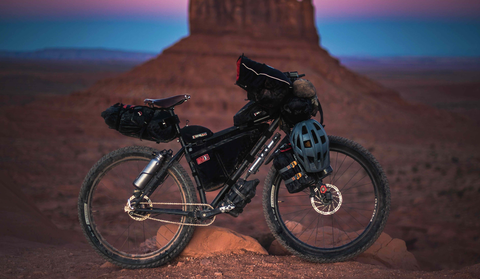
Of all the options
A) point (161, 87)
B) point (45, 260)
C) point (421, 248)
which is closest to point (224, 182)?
point (45, 260)

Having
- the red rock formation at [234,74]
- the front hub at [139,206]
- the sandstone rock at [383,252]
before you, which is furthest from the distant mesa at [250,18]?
the front hub at [139,206]

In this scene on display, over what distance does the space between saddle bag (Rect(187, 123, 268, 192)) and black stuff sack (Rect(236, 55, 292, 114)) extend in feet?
1.02

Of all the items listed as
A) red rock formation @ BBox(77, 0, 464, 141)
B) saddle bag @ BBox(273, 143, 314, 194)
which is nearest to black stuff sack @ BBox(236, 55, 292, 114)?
saddle bag @ BBox(273, 143, 314, 194)

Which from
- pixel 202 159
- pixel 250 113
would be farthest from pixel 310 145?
pixel 202 159

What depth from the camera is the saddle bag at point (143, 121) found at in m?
3.41

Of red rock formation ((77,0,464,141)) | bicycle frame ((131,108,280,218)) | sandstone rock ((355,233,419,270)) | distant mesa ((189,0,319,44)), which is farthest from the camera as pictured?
distant mesa ((189,0,319,44))

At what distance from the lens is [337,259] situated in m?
3.44

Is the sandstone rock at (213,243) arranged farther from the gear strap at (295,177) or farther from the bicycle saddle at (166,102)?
the bicycle saddle at (166,102)

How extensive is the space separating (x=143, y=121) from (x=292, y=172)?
4.79ft

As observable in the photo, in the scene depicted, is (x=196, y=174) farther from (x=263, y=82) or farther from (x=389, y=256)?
(x=389, y=256)

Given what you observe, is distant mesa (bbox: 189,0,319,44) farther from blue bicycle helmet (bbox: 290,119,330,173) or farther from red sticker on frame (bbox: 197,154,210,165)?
blue bicycle helmet (bbox: 290,119,330,173)

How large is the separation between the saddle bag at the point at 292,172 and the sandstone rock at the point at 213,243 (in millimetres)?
938

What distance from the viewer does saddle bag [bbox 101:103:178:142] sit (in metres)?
3.41

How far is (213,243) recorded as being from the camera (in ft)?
12.5
